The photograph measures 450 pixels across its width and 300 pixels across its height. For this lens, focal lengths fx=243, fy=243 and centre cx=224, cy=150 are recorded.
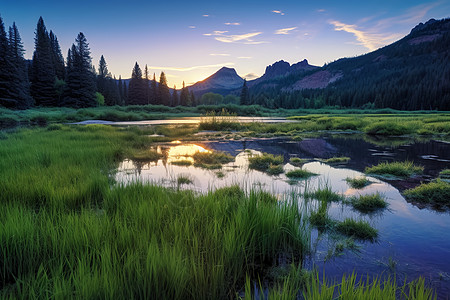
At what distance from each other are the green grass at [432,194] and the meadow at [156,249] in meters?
2.59

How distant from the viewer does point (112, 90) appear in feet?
237

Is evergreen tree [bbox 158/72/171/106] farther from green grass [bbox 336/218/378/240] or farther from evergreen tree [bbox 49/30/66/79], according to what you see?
green grass [bbox 336/218/378/240]

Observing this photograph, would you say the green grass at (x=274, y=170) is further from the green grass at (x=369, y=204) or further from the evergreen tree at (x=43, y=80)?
the evergreen tree at (x=43, y=80)

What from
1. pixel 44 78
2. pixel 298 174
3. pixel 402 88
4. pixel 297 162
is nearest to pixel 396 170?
pixel 298 174

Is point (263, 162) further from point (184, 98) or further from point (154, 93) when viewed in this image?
point (184, 98)

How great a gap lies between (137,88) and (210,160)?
7427cm

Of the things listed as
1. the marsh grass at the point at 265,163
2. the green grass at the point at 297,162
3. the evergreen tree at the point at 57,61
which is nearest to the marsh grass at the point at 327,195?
the marsh grass at the point at 265,163

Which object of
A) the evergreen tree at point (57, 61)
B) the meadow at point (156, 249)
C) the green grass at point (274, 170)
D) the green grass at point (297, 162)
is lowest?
the green grass at point (297, 162)

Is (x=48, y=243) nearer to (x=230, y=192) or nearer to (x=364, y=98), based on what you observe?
(x=230, y=192)

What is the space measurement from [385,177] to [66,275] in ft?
26.4

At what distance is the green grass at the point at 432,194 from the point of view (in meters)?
5.31

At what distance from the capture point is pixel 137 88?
250 feet

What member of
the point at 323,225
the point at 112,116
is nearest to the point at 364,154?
the point at 323,225

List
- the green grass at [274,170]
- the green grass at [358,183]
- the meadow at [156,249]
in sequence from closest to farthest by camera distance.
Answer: the meadow at [156,249]
the green grass at [358,183]
the green grass at [274,170]
